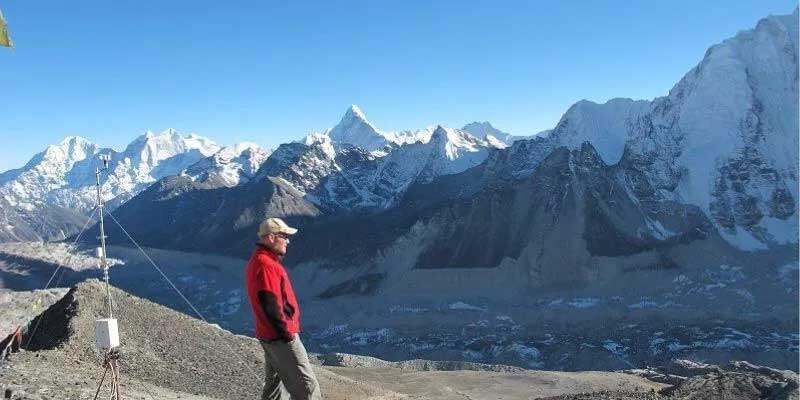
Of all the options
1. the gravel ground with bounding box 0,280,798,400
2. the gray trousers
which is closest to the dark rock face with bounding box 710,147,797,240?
the gravel ground with bounding box 0,280,798,400

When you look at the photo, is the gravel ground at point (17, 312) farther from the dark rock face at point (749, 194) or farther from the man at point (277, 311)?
the dark rock face at point (749, 194)

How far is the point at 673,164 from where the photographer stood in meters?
178

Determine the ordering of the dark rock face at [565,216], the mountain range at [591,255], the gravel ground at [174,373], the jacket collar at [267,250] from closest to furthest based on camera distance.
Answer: the jacket collar at [267,250] → the gravel ground at [174,373] → the mountain range at [591,255] → the dark rock face at [565,216]

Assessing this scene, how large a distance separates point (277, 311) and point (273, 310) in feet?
0.18

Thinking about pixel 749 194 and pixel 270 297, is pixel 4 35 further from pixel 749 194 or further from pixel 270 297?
pixel 749 194

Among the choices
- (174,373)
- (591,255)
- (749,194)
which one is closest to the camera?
(174,373)

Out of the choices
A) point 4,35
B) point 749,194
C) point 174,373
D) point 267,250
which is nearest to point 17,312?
point 174,373

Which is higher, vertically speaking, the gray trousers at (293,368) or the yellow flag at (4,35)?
the yellow flag at (4,35)

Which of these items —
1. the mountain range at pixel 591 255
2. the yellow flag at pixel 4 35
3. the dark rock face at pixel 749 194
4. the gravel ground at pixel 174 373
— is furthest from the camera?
the dark rock face at pixel 749 194

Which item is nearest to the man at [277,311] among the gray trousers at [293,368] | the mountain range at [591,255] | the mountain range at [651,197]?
the gray trousers at [293,368]

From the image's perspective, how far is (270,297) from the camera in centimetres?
859

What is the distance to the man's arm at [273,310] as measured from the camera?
8602 millimetres

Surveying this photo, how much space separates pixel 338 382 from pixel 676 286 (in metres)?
110

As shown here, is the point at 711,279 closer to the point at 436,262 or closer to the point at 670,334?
the point at 670,334
